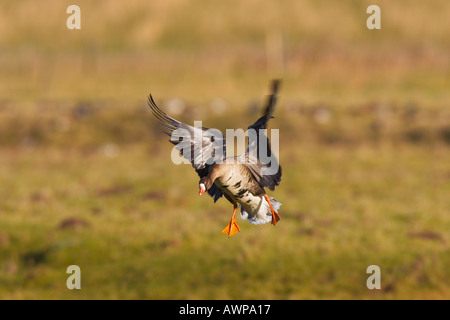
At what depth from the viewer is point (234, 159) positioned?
8.13 meters

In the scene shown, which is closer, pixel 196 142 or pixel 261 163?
pixel 196 142

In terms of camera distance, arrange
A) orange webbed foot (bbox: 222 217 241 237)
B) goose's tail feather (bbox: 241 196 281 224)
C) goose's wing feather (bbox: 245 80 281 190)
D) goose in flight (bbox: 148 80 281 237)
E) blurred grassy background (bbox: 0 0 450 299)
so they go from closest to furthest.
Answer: goose in flight (bbox: 148 80 281 237)
orange webbed foot (bbox: 222 217 241 237)
goose's wing feather (bbox: 245 80 281 190)
goose's tail feather (bbox: 241 196 281 224)
blurred grassy background (bbox: 0 0 450 299)

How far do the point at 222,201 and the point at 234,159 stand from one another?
17.1 m

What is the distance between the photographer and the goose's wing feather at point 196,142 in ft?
26.5

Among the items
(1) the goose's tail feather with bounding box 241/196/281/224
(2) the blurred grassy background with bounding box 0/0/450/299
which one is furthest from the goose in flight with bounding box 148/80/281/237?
(2) the blurred grassy background with bounding box 0/0/450/299

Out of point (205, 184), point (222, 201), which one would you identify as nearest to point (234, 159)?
point (205, 184)

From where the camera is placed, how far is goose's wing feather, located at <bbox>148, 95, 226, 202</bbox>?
8.07m

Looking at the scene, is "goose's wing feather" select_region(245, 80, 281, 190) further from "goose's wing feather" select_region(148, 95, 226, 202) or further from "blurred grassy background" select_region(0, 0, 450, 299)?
"blurred grassy background" select_region(0, 0, 450, 299)

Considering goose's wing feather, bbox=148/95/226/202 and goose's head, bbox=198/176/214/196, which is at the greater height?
goose's wing feather, bbox=148/95/226/202

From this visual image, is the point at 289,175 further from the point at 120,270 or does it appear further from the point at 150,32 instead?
the point at 150,32

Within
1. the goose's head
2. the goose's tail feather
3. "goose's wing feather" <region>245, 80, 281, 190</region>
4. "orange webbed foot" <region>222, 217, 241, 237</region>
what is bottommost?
"orange webbed foot" <region>222, 217, 241, 237</region>

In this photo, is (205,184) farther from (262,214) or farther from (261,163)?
(262,214)

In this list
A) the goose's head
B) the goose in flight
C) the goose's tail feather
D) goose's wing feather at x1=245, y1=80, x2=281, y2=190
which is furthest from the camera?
the goose's tail feather
